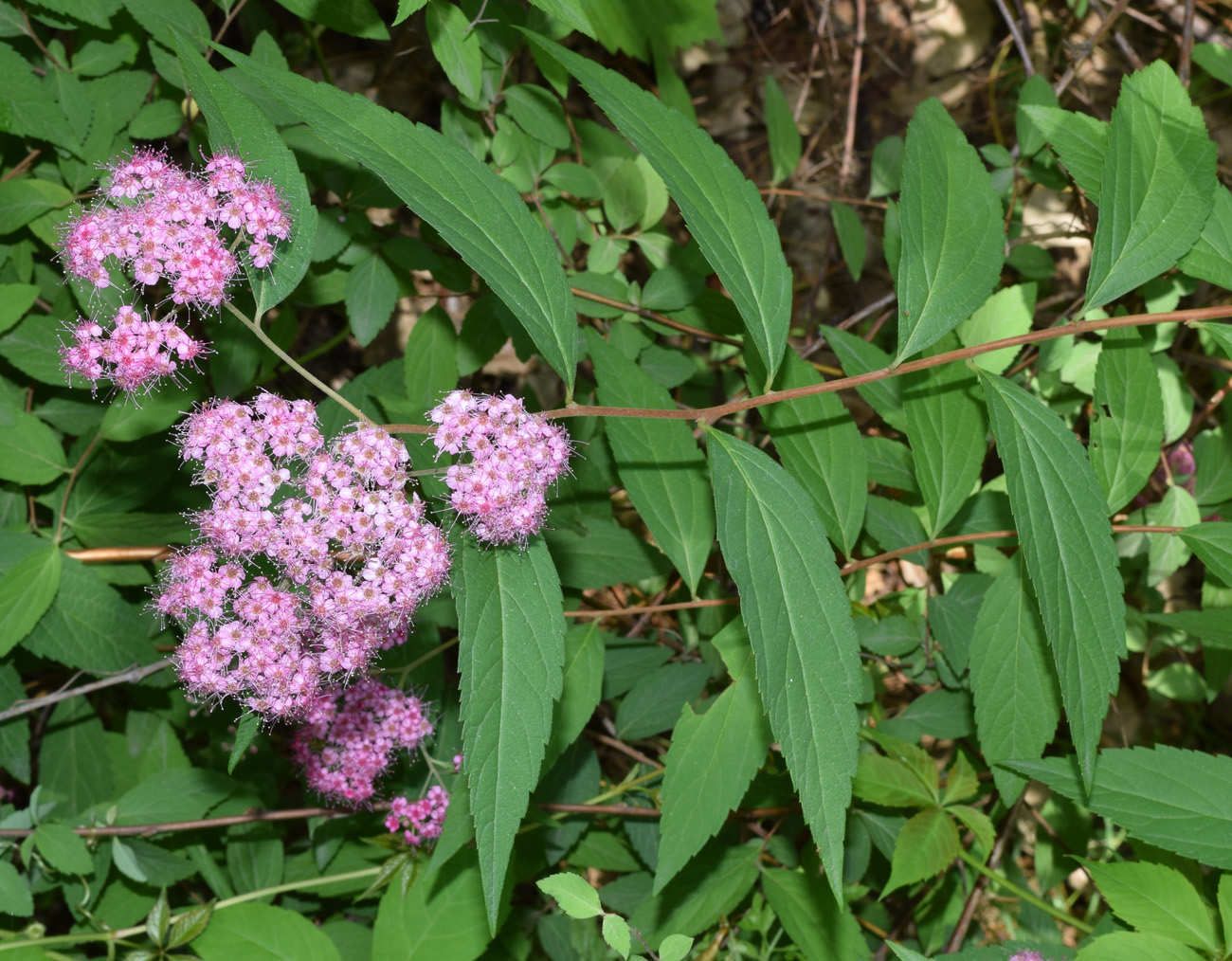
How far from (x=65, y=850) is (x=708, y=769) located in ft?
5.14

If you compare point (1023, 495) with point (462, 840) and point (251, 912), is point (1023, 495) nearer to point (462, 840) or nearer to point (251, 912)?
point (462, 840)

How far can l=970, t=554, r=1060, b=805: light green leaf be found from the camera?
6.96 feet

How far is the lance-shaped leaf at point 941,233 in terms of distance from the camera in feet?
6.11

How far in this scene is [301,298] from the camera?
2.54 m

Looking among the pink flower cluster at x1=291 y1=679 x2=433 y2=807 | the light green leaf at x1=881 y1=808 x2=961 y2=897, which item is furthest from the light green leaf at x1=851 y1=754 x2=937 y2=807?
the pink flower cluster at x1=291 y1=679 x2=433 y2=807

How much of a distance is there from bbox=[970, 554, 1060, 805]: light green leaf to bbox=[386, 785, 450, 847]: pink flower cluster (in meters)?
1.28

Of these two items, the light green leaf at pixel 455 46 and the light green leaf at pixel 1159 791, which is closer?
the light green leaf at pixel 1159 791

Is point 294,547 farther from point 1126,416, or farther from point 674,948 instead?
point 1126,416

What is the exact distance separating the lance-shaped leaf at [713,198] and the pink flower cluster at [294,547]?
67cm

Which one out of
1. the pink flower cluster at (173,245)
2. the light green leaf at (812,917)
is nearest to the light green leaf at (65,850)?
the pink flower cluster at (173,245)

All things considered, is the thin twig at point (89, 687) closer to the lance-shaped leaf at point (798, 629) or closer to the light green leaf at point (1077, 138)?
the lance-shaped leaf at point (798, 629)

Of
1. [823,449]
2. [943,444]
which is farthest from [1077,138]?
[823,449]

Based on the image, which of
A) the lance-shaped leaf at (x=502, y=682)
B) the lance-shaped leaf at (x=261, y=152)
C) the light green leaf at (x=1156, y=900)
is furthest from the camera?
the light green leaf at (x=1156, y=900)

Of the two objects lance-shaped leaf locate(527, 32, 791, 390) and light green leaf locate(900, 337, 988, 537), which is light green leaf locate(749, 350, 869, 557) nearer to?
light green leaf locate(900, 337, 988, 537)
